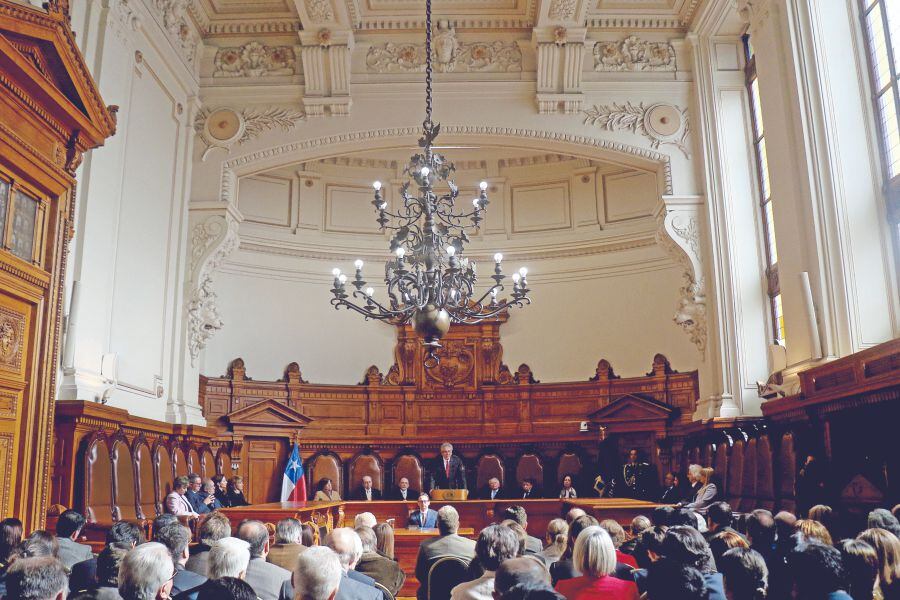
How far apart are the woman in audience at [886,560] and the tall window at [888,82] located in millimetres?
4843

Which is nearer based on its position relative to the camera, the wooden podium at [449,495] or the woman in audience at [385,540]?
the woman in audience at [385,540]

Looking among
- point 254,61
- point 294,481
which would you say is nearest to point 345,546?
point 294,481

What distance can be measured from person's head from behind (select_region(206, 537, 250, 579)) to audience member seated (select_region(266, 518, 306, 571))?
1.20 m

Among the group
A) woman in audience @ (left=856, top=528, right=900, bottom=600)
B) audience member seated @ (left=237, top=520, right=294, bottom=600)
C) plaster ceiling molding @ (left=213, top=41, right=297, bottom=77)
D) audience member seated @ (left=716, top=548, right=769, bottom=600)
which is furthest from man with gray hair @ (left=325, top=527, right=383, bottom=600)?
plaster ceiling molding @ (left=213, top=41, right=297, bottom=77)

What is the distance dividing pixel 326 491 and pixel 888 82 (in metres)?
9.99

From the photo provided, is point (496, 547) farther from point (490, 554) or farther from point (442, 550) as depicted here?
point (442, 550)

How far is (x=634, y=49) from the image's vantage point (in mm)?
12203

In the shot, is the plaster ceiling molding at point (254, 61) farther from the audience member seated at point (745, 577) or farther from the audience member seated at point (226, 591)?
the audience member seated at point (745, 577)

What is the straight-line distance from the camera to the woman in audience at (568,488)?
12727 millimetres

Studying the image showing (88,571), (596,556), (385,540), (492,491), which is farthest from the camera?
(492,491)

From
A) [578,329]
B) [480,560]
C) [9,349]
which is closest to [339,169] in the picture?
[578,329]

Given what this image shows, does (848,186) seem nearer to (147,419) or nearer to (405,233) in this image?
(405,233)

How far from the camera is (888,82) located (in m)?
7.46

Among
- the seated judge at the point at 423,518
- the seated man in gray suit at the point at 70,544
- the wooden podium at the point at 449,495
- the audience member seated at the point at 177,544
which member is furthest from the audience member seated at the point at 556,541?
the wooden podium at the point at 449,495
